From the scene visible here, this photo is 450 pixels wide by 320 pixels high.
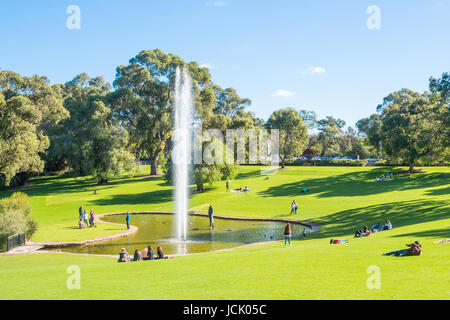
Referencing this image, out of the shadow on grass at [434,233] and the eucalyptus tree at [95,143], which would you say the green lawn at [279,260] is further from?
the eucalyptus tree at [95,143]

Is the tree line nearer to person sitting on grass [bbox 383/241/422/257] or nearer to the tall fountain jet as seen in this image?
the tall fountain jet

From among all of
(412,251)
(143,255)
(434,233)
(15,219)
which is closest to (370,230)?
Answer: (434,233)

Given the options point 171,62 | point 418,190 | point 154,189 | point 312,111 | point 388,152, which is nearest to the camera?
point 418,190

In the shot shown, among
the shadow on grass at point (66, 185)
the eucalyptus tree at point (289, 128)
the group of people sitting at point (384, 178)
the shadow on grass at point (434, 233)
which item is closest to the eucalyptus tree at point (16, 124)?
the shadow on grass at point (66, 185)

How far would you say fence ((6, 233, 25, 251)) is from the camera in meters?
25.5

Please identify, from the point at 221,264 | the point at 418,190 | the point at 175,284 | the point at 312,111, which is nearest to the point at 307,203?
the point at 418,190

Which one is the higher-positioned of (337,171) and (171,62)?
(171,62)

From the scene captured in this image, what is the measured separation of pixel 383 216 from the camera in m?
34.7

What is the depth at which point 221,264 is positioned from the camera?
15.5 meters

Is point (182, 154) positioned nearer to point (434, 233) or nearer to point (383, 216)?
point (383, 216)

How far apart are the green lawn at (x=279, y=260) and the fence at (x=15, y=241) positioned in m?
2.89

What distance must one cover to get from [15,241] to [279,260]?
20540 mm

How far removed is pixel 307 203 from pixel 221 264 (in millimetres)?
32329
